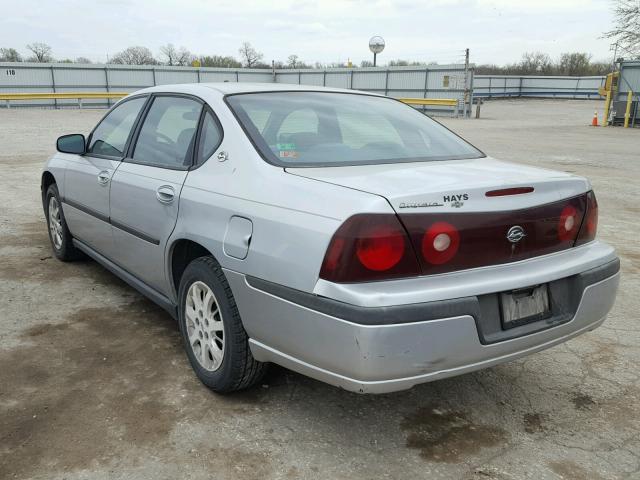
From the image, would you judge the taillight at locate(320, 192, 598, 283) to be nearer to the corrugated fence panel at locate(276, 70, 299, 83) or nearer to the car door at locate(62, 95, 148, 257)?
the car door at locate(62, 95, 148, 257)

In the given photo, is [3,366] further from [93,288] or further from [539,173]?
[539,173]

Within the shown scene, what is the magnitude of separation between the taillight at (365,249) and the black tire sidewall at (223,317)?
2.18ft

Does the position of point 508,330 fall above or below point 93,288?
above

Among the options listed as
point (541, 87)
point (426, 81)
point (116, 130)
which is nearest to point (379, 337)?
point (116, 130)

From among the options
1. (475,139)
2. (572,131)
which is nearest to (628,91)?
(572,131)

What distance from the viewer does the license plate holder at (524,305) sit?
2.35 m

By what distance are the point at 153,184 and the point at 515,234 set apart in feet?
6.35

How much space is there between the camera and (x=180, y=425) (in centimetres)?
262

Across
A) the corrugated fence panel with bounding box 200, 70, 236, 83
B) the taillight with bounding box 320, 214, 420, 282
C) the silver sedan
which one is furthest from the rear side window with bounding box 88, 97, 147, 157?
the corrugated fence panel with bounding box 200, 70, 236, 83

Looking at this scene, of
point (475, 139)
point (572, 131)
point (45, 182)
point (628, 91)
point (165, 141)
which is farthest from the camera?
point (628, 91)

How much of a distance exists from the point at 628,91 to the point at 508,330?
23340 mm

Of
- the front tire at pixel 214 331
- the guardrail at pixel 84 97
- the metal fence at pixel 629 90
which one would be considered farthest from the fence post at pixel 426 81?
the front tire at pixel 214 331

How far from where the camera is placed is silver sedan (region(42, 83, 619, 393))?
2.15 metres

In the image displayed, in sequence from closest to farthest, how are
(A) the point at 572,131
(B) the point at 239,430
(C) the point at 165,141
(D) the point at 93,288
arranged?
(B) the point at 239,430 → (C) the point at 165,141 → (D) the point at 93,288 → (A) the point at 572,131
